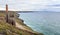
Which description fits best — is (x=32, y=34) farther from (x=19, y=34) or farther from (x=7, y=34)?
(x=7, y=34)

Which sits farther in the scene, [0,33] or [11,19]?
[11,19]

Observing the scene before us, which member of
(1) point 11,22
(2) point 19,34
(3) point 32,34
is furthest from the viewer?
(1) point 11,22

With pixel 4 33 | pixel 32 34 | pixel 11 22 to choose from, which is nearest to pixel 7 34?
pixel 4 33

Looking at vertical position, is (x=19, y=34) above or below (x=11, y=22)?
below

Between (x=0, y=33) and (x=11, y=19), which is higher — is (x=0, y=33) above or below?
below

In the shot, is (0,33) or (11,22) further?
(11,22)

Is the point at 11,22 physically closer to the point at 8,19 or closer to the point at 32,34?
the point at 8,19

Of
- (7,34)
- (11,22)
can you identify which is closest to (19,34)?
(7,34)

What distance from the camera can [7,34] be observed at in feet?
43.4

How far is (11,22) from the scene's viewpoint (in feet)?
71.3

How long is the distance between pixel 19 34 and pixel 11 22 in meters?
6.28

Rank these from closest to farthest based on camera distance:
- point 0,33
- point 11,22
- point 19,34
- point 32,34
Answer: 1. point 0,33
2. point 19,34
3. point 32,34
4. point 11,22

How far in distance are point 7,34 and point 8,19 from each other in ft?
29.5

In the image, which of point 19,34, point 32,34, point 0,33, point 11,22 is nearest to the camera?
point 0,33
